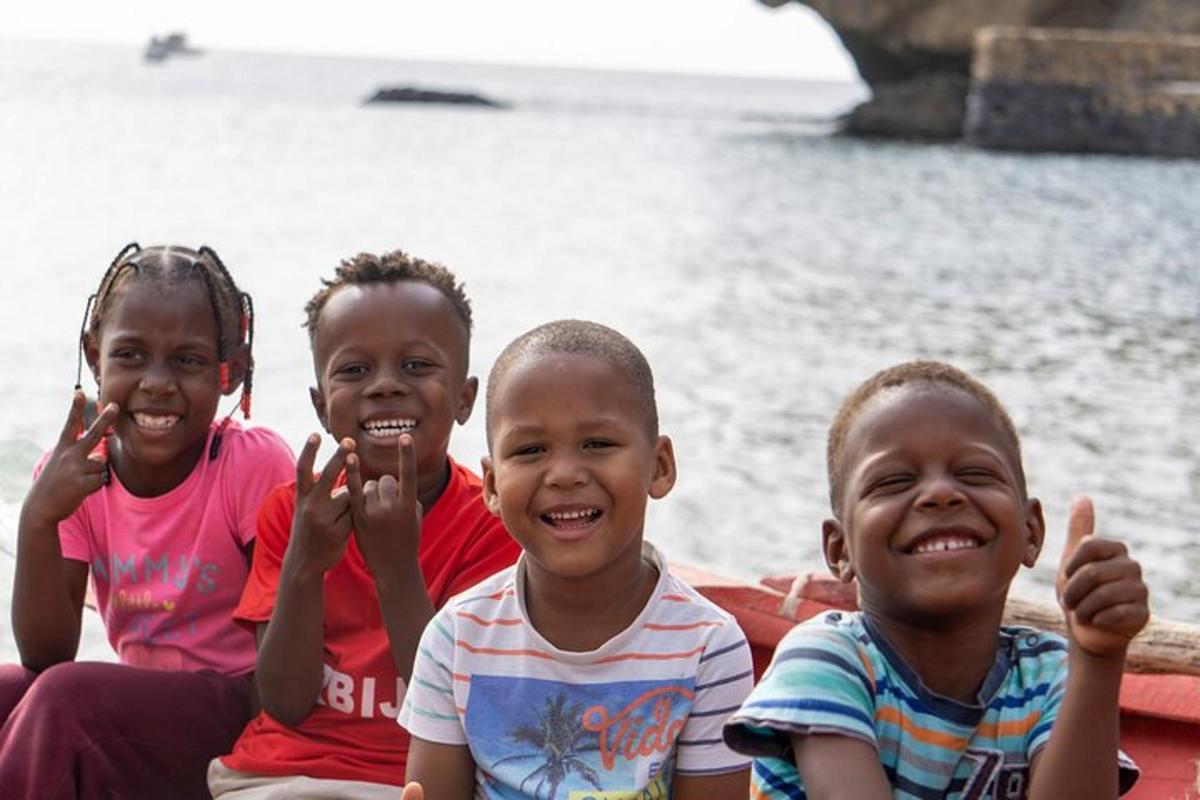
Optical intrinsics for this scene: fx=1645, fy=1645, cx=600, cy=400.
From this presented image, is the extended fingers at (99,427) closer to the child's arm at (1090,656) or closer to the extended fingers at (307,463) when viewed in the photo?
the extended fingers at (307,463)

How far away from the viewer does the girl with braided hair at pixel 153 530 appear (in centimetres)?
246

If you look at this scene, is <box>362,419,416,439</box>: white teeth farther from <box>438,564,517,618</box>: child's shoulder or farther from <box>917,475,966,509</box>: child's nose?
<box>917,475,966,509</box>: child's nose

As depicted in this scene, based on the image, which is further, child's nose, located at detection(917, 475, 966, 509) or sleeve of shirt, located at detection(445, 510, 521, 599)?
sleeve of shirt, located at detection(445, 510, 521, 599)

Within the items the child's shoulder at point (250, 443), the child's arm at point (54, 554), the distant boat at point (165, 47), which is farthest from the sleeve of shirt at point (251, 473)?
the distant boat at point (165, 47)

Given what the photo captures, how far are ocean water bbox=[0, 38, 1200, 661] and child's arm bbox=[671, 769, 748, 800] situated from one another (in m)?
1.79

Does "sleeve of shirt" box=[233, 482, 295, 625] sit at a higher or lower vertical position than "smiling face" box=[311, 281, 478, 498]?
lower

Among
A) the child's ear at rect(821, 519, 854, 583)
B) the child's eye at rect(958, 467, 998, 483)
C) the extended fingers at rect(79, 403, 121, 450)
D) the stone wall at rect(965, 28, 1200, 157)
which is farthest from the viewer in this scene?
the stone wall at rect(965, 28, 1200, 157)

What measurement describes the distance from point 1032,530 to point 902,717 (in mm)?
260

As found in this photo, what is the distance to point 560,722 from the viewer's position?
1946 mm

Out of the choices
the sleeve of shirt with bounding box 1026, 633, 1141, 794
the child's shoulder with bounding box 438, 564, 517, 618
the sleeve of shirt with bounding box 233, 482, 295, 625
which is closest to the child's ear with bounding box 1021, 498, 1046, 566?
the sleeve of shirt with bounding box 1026, 633, 1141, 794

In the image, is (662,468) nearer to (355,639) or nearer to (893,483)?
(893,483)

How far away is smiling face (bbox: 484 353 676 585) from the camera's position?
1.93m

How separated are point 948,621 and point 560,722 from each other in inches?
19.0

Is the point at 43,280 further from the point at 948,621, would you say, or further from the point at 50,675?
the point at 948,621
